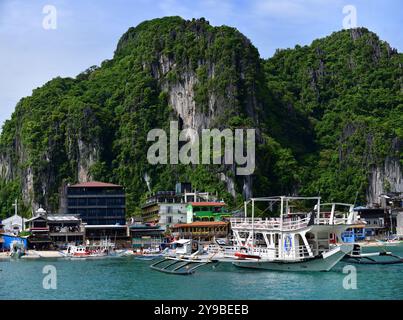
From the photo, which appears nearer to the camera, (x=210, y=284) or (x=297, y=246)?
(x=210, y=284)

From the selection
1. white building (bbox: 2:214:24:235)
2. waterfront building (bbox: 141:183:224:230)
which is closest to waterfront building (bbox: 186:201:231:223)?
waterfront building (bbox: 141:183:224:230)

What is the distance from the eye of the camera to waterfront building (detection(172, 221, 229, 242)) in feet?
353

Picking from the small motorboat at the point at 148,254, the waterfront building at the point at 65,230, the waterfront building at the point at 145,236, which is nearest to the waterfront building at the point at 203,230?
the waterfront building at the point at 145,236

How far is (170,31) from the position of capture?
530ft

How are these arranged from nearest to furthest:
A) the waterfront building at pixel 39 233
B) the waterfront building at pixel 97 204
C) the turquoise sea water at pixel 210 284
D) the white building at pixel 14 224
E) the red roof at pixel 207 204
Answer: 1. the turquoise sea water at pixel 210 284
2. the waterfront building at pixel 39 233
3. the red roof at pixel 207 204
4. the white building at pixel 14 224
5. the waterfront building at pixel 97 204

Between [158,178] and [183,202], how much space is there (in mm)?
25723

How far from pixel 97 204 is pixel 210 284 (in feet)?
238

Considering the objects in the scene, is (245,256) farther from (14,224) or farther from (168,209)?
(14,224)

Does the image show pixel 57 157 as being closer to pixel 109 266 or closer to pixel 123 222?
pixel 123 222

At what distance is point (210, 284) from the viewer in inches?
1956

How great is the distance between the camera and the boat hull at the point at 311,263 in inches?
2127

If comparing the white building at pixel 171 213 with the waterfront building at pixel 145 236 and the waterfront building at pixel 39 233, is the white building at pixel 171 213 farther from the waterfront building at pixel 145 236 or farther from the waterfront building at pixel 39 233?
the waterfront building at pixel 39 233

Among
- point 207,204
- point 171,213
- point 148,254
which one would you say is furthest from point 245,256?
point 171,213
